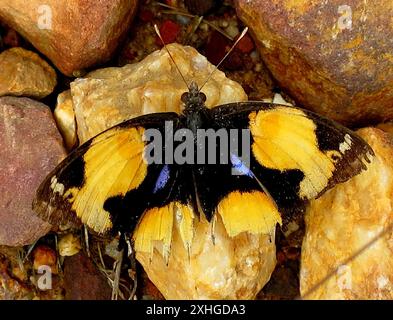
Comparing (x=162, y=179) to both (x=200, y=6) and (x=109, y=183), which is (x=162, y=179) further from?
(x=200, y=6)

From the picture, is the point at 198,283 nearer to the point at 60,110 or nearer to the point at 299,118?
the point at 299,118

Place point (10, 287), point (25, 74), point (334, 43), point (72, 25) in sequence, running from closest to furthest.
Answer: point (334, 43) < point (72, 25) < point (25, 74) < point (10, 287)

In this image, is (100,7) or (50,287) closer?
(100,7)

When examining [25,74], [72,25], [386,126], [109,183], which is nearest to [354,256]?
[386,126]

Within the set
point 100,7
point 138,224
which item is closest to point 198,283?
point 138,224

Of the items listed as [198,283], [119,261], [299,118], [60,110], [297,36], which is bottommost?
[119,261]

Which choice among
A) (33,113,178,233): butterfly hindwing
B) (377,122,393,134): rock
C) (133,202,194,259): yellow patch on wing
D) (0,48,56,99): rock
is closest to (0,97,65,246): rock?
(0,48,56,99): rock

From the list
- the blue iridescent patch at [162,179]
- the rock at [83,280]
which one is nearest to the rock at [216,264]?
the blue iridescent patch at [162,179]

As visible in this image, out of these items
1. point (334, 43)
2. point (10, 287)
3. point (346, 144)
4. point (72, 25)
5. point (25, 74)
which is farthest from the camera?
point (10, 287)
